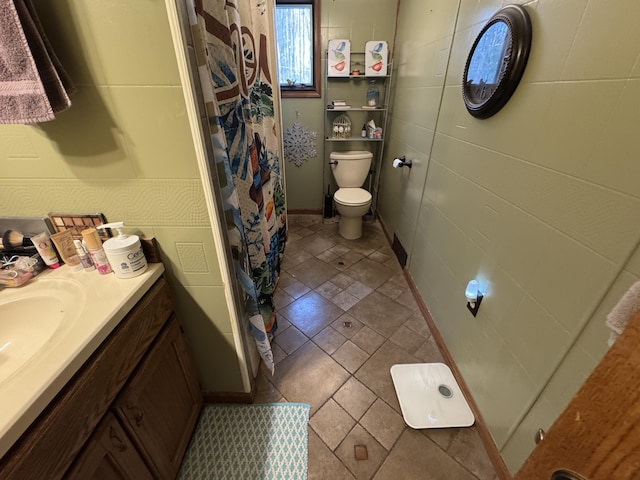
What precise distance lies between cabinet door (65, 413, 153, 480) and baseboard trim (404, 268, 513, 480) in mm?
1162

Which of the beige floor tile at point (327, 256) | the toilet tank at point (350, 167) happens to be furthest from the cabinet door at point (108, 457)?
the toilet tank at point (350, 167)

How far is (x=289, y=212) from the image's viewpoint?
3352mm

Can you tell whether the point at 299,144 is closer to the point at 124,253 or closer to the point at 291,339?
the point at 291,339

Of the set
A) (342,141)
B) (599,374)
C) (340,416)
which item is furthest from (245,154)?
(342,141)

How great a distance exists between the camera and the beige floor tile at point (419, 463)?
110 cm

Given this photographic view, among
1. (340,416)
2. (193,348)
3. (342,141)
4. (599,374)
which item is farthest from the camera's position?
(342,141)

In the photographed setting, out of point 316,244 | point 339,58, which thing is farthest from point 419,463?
point 339,58

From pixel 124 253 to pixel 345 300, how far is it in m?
1.49

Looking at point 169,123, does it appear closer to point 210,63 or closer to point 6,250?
point 210,63

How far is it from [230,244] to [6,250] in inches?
26.9

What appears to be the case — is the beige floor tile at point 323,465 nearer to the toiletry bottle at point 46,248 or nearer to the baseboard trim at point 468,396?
the baseboard trim at point 468,396

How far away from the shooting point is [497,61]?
1.07 meters

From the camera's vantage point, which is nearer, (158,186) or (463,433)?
(158,186)

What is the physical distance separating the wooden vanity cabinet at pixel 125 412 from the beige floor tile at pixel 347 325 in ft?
2.99
